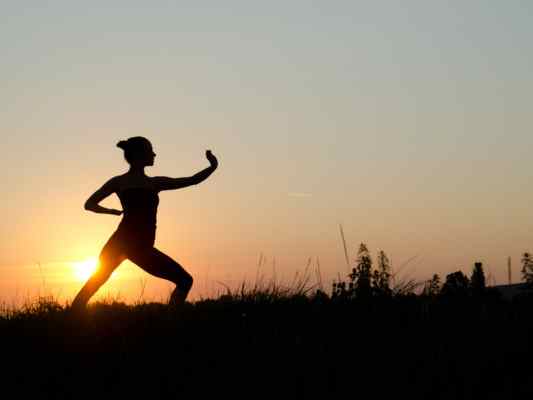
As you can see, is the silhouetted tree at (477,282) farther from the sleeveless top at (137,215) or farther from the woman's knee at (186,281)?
the sleeveless top at (137,215)

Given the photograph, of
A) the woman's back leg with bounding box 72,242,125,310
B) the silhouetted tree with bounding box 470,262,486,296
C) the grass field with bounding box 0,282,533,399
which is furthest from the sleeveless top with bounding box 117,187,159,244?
the silhouetted tree with bounding box 470,262,486,296

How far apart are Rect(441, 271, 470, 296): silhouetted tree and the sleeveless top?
12.2ft

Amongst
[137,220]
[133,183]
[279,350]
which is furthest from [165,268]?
[279,350]

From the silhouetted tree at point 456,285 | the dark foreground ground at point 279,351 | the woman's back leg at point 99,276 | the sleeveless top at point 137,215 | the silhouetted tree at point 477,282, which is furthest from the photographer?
the silhouetted tree at point 477,282

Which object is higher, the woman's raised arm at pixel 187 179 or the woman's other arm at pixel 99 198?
the woman's raised arm at pixel 187 179

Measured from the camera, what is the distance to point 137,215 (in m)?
10.0

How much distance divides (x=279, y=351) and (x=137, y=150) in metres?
3.48

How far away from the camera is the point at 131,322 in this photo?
9.22 meters

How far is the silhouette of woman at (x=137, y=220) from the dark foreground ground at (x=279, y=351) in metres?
0.44

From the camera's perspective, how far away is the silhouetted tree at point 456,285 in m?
10.4

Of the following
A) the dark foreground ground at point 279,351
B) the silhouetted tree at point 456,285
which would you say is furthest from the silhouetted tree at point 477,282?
the dark foreground ground at point 279,351

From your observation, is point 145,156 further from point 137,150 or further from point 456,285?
point 456,285

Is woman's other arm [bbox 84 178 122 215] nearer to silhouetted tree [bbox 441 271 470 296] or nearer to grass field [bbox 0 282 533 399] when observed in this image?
grass field [bbox 0 282 533 399]

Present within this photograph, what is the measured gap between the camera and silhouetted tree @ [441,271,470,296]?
10422mm
